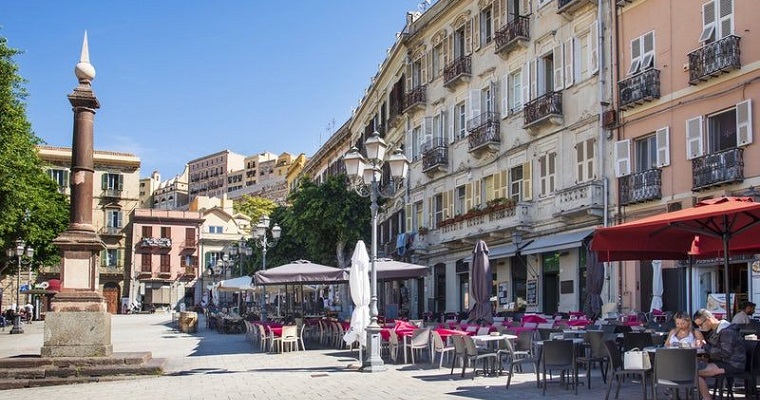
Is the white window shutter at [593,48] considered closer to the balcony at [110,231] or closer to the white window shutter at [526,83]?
the white window shutter at [526,83]

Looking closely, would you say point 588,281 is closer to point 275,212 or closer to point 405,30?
point 405,30

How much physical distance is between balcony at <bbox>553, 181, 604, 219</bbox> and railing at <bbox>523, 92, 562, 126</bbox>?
8.79 ft

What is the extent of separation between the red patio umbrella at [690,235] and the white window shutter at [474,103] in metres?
18.9

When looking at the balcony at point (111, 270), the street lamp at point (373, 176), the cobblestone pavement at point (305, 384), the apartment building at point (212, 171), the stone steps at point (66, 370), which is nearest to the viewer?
the cobblestone pavement at point (305, 384)

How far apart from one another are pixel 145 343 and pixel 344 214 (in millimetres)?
12702

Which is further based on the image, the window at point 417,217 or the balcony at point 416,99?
the window at point 417,217

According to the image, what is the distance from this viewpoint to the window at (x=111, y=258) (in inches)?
3068

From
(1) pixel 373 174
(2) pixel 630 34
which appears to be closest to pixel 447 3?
(2) pixel 630 34

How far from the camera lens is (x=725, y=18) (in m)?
21.2

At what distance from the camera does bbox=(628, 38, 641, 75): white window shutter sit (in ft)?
79.8

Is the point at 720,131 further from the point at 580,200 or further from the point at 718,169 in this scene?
the point at 580,200

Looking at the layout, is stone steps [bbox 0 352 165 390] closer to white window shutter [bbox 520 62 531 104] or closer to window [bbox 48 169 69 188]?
white window shutter [bbox 520 62 531 104]

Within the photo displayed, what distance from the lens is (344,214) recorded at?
123 ft

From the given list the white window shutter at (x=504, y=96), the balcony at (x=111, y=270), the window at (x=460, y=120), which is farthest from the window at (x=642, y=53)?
the balcony at (x=111, y=270)
